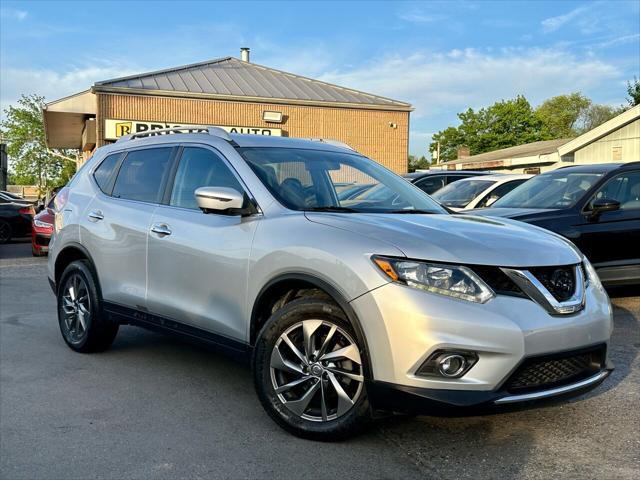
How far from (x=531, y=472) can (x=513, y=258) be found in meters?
1.07

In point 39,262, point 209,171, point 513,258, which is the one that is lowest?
point 39,262

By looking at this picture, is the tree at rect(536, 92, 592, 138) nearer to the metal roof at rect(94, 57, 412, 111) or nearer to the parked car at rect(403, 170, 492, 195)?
the metal roof at rect(94, 57, 412, 111)

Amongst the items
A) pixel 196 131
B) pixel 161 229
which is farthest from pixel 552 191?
pixel 161 229

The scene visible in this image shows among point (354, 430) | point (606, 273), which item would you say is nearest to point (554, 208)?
point (606, 273)

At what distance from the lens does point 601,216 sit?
7.01m

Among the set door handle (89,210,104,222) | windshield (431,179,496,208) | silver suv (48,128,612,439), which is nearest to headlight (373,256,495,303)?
silver suv (48,128,612,439)

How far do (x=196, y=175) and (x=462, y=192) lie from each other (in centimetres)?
781

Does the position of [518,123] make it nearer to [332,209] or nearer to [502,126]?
[502,126]

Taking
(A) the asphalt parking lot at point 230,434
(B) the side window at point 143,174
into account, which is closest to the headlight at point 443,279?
(A) the asphalt parking lot at point 230,434

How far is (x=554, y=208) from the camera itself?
7.16 metres

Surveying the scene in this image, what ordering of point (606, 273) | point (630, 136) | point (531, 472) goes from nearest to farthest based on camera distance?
point (531, 472) → point (606, 273) → point (630, 136)

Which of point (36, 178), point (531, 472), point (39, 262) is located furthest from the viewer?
point (36, 178)

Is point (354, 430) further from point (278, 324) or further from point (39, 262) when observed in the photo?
point (39, 262)

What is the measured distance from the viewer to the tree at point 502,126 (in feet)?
228
